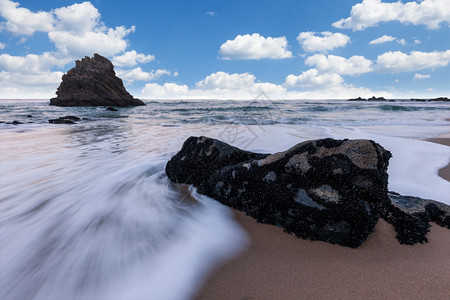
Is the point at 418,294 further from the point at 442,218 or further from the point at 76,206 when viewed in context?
the point at 76,206

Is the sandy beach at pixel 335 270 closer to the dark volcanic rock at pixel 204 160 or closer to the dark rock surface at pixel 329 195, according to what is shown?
the dark rock surface at pixel 329 195

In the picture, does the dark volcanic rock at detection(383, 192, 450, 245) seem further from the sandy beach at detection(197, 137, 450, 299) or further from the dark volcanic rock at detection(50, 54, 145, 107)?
the dark volcanic rock at detection(50, 54, 145, 107)

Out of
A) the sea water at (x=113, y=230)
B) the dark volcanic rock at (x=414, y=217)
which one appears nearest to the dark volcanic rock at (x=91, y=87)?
the sea water at (x=113, y=230)

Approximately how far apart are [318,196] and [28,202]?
3.76 meters

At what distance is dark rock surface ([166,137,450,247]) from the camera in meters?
2.12

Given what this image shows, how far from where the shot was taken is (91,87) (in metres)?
45.6

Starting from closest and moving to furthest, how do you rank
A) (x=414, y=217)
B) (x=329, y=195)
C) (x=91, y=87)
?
(x=329, y=195) < (x=414, y=217) < (x=91, y=87)

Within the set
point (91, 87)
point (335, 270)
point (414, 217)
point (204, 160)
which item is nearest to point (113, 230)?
point (204, 160)

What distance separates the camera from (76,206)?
306cm

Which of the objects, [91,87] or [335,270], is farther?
[91,87]

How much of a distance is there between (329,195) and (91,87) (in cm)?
5270

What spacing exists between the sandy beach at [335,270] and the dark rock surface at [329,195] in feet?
0.41

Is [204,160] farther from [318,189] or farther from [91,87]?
[91,87]

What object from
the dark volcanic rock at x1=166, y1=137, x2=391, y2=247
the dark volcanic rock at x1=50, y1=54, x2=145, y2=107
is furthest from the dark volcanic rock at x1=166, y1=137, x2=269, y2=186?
the dark volcanic rock at x1=50, y1=54, x2=145, y2=107
